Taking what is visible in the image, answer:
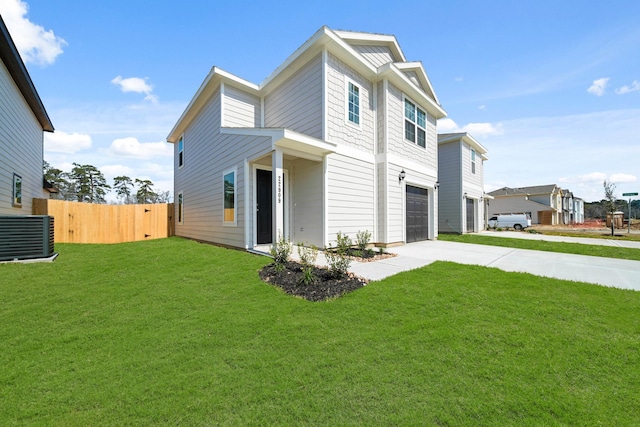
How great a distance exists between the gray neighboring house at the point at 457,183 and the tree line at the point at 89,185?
3237 cm

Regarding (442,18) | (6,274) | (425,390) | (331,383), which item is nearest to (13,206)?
(6,274)

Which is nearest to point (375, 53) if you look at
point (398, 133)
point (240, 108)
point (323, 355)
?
point (398, 133)

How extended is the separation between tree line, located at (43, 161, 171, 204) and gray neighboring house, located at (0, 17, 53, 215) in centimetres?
1920

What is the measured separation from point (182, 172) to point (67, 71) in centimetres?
628

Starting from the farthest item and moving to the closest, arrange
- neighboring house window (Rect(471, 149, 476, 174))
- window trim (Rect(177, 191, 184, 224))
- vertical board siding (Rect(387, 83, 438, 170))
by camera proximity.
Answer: neighboring house window (Rect(471, 149, 476, 174)), window trim (Rect(177, 191, 184, 224)), vertical board siding (Rect(387, 83, 438, 170))

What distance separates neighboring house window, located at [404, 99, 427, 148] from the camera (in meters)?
10.2

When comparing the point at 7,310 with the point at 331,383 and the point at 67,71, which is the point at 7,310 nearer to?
the point at 331,383

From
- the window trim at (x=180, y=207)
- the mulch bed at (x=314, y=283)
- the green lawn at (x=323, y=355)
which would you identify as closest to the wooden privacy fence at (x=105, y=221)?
the window trim at (x=180, y=207)

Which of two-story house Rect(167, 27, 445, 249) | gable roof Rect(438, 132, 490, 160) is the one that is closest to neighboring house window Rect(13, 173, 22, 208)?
two-story house Rect(167, 27, 445, 249)

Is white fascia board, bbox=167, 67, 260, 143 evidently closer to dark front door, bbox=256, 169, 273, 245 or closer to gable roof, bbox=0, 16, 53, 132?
dark front door, bbox=256, 169, 273, 245

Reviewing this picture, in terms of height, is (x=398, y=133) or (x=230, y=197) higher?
(x=398, y=133)

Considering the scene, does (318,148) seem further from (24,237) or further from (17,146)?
(17,146)

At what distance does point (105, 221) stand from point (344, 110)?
11615 mm

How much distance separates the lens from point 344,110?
26.0 feet
